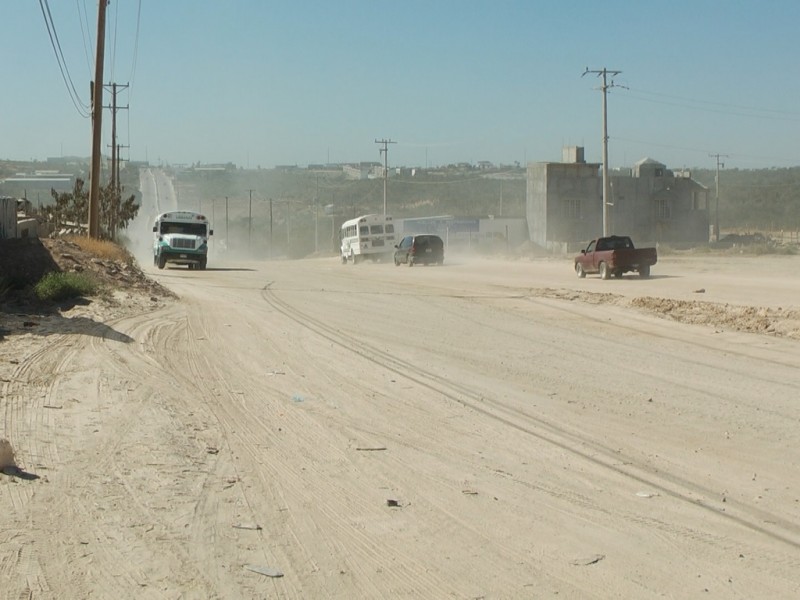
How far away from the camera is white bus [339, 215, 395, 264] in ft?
206

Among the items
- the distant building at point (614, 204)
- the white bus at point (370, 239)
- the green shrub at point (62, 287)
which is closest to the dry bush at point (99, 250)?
the green shrub at point (62, 287)

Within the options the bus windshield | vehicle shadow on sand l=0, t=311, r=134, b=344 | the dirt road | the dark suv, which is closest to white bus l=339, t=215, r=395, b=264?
the dark suv

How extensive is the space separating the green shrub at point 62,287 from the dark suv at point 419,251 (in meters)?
35.2

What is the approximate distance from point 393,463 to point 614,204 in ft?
272

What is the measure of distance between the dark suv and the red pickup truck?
14.1 meters

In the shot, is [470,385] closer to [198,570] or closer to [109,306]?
[198,570]

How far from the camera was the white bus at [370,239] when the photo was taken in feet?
206

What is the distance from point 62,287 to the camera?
20.0m

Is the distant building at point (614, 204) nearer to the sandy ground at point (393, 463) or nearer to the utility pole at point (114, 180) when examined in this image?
the utility pole at point (114, 180)

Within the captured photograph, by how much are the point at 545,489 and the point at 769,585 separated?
8.03 ft

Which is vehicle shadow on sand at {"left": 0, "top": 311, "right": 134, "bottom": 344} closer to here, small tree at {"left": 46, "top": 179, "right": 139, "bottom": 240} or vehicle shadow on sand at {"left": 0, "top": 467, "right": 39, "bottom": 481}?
vehicle shadow on sand at {"left": 0, "top": 467, "right": 39, "bottom": 481}

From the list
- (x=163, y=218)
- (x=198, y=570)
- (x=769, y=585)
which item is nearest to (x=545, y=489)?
(x=769, y=585)

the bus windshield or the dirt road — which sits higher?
the bus windshield

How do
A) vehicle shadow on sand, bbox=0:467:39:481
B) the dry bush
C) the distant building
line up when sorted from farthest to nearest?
1. the distant building
2. the dry bush
3. vehicle shadow on sand, bbox=0:467:39:481
